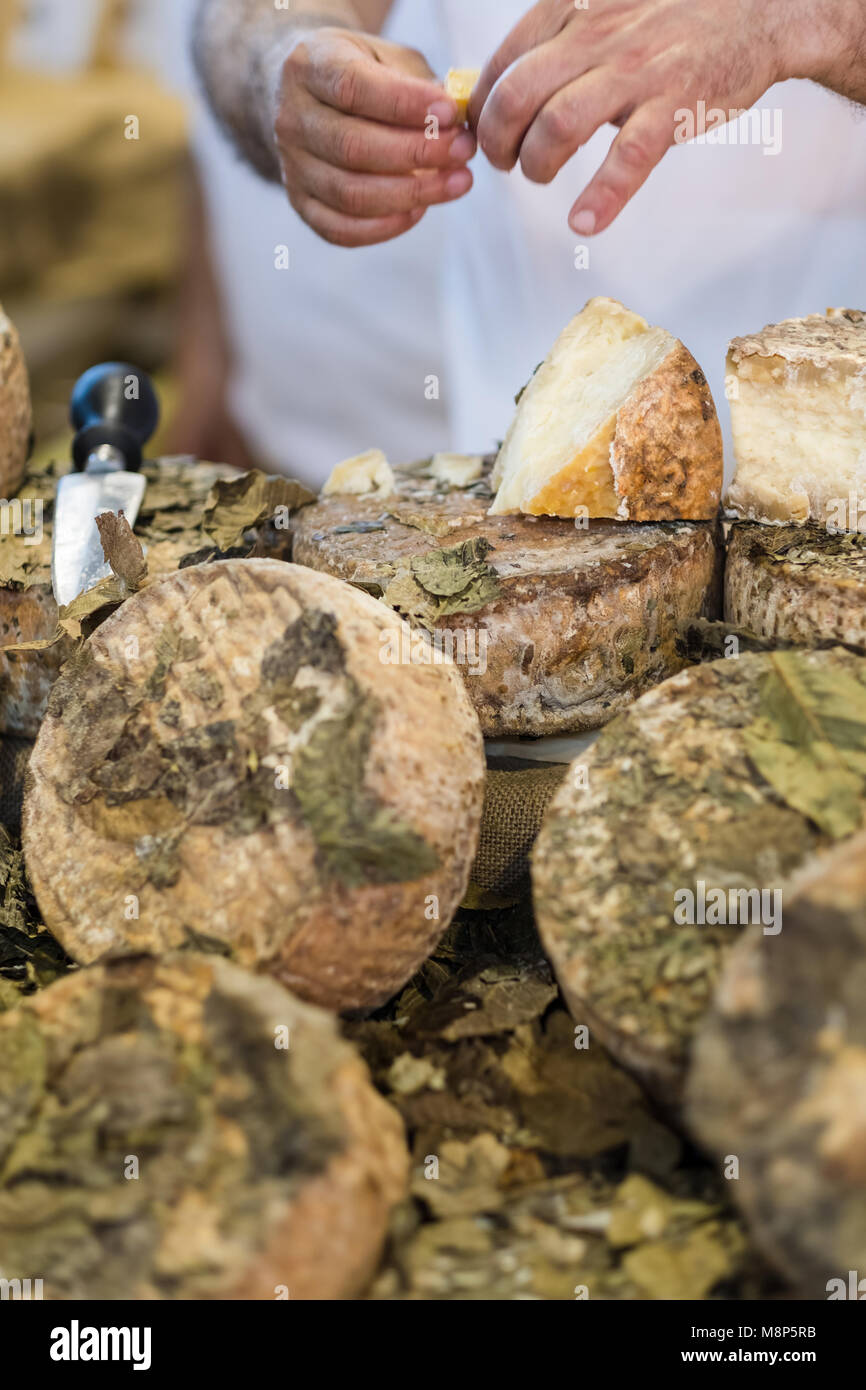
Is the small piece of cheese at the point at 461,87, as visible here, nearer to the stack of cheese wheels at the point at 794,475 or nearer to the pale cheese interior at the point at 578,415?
the pale cheese interior at the point at 578,415

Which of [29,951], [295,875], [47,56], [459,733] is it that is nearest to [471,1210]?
[295,875]

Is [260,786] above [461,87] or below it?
below

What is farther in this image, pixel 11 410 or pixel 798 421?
pixel 11 410

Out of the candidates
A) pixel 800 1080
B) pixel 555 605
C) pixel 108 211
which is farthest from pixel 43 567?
pixel 108 211

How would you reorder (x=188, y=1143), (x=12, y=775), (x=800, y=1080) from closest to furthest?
(x=800, y=1080) < (x=188, y=1143) < (x=12, y=775)

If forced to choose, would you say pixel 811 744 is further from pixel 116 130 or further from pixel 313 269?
pixel 116 130

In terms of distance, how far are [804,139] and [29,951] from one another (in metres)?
1.87

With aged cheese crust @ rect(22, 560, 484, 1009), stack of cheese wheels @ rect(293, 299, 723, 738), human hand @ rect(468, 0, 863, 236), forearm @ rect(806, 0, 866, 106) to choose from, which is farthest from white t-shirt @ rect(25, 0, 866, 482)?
aged cheese crust @ rect(22, 560, 484, 1009)

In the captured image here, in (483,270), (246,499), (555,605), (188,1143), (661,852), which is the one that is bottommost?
(188,1143)

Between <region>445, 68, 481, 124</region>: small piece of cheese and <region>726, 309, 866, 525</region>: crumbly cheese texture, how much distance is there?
25.0 inches

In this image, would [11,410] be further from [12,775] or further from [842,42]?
[842,42]

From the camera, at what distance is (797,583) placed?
1219 mm

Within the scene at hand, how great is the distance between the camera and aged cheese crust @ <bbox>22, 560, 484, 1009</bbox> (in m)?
0.95

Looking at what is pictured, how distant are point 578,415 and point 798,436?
0.27m
